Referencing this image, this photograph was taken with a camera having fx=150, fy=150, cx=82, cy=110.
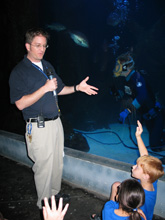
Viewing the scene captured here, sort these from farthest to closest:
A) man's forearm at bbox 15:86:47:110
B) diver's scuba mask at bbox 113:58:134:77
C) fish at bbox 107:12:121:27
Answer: fish at bbox 107:12:121:27 → diver's scuba mask at bbox 113:58:134:77 → man's forearm at bbox 15:86:47:110

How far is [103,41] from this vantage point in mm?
24984

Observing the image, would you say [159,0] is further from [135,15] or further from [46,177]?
[46,177]

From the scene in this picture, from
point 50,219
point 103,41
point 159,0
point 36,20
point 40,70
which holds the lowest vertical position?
point 50,219

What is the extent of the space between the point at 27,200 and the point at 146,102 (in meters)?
4.53

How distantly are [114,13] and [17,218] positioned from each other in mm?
27703

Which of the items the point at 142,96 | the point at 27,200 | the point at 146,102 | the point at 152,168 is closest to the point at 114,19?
the point at 146,102

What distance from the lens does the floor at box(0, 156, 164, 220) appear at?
2.31 meters

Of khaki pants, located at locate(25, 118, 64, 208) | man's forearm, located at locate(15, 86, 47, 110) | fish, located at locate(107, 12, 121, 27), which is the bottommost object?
khaki pants, located at locate(25, 118, 64, 208)

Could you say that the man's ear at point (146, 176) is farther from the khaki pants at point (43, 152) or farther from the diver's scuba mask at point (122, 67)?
the diver's scuba mask at point (122, 67)

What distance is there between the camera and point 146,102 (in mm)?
5242

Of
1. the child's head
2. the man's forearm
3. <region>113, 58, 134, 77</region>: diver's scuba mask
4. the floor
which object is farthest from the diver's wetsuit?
the child's head

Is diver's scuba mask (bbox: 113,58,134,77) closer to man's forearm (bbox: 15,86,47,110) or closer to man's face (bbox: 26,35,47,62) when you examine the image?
man's face (bbox: 26,35,47,62)

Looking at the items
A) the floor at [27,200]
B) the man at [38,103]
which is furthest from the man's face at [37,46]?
the floor at [27,200]

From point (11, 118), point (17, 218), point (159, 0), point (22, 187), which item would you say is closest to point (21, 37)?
point (11, 118)
